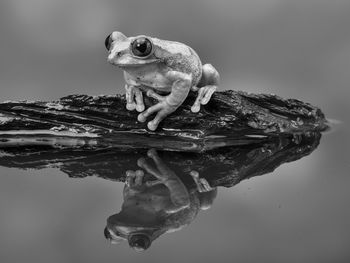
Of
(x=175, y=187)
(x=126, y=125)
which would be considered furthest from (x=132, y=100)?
(x=175, y=187)

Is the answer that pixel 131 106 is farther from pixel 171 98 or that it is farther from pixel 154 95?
pixel 171 98

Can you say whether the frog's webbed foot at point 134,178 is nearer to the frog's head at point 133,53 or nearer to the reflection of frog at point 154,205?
the reflection of frog at point 154,205

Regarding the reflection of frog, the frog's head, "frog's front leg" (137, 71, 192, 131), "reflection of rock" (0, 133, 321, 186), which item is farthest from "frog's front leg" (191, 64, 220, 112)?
the reflection of frog

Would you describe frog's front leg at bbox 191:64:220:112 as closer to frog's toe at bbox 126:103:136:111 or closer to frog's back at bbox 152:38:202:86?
frog's back at bbox 152:38:202:86

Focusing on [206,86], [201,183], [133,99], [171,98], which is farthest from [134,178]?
[206,86]

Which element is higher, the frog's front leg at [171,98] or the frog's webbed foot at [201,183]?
the frog's front leg at [171,98]

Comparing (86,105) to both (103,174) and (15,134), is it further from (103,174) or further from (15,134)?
(103,174)

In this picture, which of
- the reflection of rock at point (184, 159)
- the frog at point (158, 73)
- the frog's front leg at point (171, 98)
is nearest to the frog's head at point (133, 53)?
the frog at point (158, 73)
